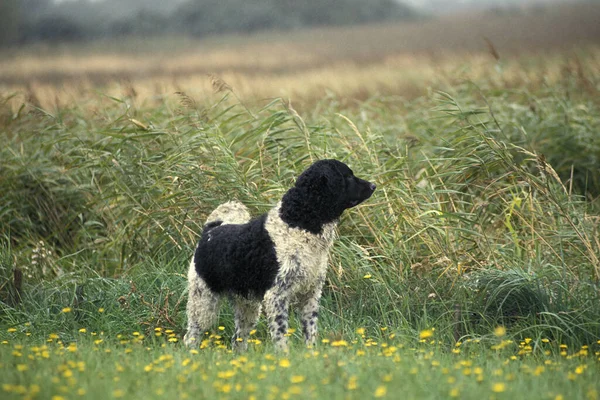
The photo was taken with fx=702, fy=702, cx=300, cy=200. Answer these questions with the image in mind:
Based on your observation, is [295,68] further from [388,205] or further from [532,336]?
[532,336]

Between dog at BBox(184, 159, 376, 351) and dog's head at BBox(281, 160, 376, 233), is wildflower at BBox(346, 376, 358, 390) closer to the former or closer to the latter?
dog at BBox(184, 159, 376, 351)

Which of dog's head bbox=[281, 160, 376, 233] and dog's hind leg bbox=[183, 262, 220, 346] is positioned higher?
dog's head bbox=[281, 160, 376, 233]

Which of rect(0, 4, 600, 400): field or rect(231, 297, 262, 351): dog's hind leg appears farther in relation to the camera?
rect(231, 297, 262, 351): dog's hind leg

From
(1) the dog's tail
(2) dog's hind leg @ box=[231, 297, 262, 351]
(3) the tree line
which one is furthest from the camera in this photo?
(3) the tree line

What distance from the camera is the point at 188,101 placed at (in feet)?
21.7

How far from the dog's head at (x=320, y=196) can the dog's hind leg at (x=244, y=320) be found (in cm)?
77

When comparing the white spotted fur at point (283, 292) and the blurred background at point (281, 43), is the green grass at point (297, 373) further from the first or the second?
the blurred background at point (281, 43)

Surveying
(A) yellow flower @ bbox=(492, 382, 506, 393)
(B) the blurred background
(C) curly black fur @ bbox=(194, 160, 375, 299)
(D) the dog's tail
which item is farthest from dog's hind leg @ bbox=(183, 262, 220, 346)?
(B) the blurred background


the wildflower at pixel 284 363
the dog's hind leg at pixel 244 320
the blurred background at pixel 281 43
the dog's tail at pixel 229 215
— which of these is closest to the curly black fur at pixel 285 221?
the dog's hind leg at pixel 244 320

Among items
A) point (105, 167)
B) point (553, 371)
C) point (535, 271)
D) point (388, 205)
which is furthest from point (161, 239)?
point (553, 371)

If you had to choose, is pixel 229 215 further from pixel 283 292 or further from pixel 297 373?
pixel 297 373

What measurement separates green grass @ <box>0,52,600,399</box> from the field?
0.02 meters

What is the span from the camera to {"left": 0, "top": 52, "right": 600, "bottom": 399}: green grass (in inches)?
162

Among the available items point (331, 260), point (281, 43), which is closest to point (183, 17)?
point (281, 43)
